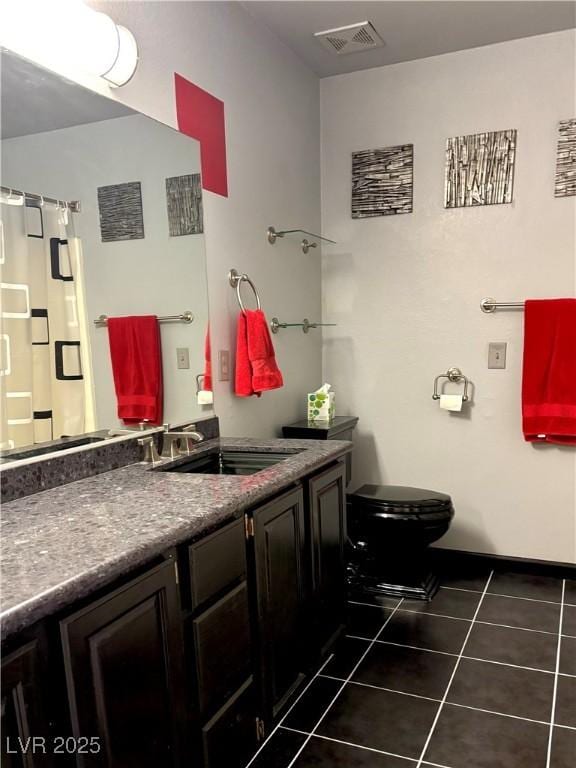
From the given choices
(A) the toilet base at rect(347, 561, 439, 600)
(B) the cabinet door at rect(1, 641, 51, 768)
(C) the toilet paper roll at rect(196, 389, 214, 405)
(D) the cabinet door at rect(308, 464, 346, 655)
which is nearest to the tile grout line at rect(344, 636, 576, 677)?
(D) the cabinet door at rect(308, 464, 346, 655)

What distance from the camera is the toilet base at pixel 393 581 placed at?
2770mm

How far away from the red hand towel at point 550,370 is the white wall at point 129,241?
1.57 metres

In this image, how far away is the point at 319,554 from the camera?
2049 mm

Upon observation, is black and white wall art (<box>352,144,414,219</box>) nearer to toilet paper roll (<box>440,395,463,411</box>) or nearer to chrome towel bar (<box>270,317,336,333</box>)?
chrome towel bar (<box>270,317,336,333</box>)

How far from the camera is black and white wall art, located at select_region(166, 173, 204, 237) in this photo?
6.88 ft

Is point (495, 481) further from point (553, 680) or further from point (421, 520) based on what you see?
point (553, 680)

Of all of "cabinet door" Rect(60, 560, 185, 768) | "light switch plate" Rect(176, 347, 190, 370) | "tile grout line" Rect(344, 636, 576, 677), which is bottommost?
"tile grout line" Rect(344, 636, 576, 677)

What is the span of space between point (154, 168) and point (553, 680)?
2234mm

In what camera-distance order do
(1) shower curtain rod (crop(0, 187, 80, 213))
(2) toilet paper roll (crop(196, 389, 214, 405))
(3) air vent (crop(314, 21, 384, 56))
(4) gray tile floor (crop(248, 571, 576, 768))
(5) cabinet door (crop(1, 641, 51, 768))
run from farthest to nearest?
1. (3) air vent (crop(314, 21, 384, 56))
2. (2) toilet paper roll (crop(196, 389, 214, 405))
3. (4) gray tile floor (crop(248, 571, 576, 768))
4. (1) shower curtain rod (crop(0, 187, 80, 213))
5. (5) cabinet door (crop(1, 641, 51, 768))

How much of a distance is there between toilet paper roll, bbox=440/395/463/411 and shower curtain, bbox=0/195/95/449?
1.85m

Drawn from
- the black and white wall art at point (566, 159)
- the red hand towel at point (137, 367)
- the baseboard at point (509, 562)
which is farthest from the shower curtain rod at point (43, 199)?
the baseboard at point (509, 562)

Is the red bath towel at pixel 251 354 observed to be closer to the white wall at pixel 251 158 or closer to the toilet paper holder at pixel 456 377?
the white wall at pixel 251 158

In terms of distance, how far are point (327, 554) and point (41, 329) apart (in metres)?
1.23

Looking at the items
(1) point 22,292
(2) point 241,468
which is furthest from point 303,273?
(1) point 22,292
